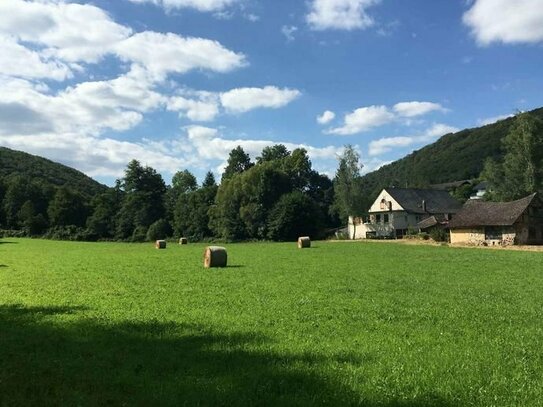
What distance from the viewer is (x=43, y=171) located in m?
157

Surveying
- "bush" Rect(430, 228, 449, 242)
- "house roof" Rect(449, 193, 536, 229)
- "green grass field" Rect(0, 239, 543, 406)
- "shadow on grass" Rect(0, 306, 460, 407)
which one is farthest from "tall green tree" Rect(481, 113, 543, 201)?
"shadow on grass" Rect(0, 306, 460, 407)

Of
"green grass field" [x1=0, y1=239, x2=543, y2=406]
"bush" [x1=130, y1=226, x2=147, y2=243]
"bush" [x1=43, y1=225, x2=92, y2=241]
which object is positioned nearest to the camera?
"green grass field" [x1=0, y1=239, x2=543, y2=406]

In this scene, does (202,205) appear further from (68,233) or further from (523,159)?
(523,159)

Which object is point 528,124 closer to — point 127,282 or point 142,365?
point 127,282

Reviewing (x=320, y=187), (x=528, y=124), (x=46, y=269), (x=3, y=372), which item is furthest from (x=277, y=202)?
(x=3, y=372)

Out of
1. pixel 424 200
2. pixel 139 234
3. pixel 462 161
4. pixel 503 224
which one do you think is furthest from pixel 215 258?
pixel 462 161

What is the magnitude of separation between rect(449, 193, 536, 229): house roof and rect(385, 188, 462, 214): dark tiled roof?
2484 cm

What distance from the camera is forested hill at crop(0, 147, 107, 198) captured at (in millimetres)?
150000

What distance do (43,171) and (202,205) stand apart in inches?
3064

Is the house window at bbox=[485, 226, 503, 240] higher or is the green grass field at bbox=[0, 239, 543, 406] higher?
the house window at bbox=[485, 226, 503, 240]

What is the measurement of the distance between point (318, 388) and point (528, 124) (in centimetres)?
7239

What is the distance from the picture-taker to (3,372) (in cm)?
796

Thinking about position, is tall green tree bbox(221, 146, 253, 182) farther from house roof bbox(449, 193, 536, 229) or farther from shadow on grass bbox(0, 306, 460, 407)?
shadow on grass bbox(0, 306, 460, 407)

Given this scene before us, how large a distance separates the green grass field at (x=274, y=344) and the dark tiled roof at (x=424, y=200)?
69.2 metres
